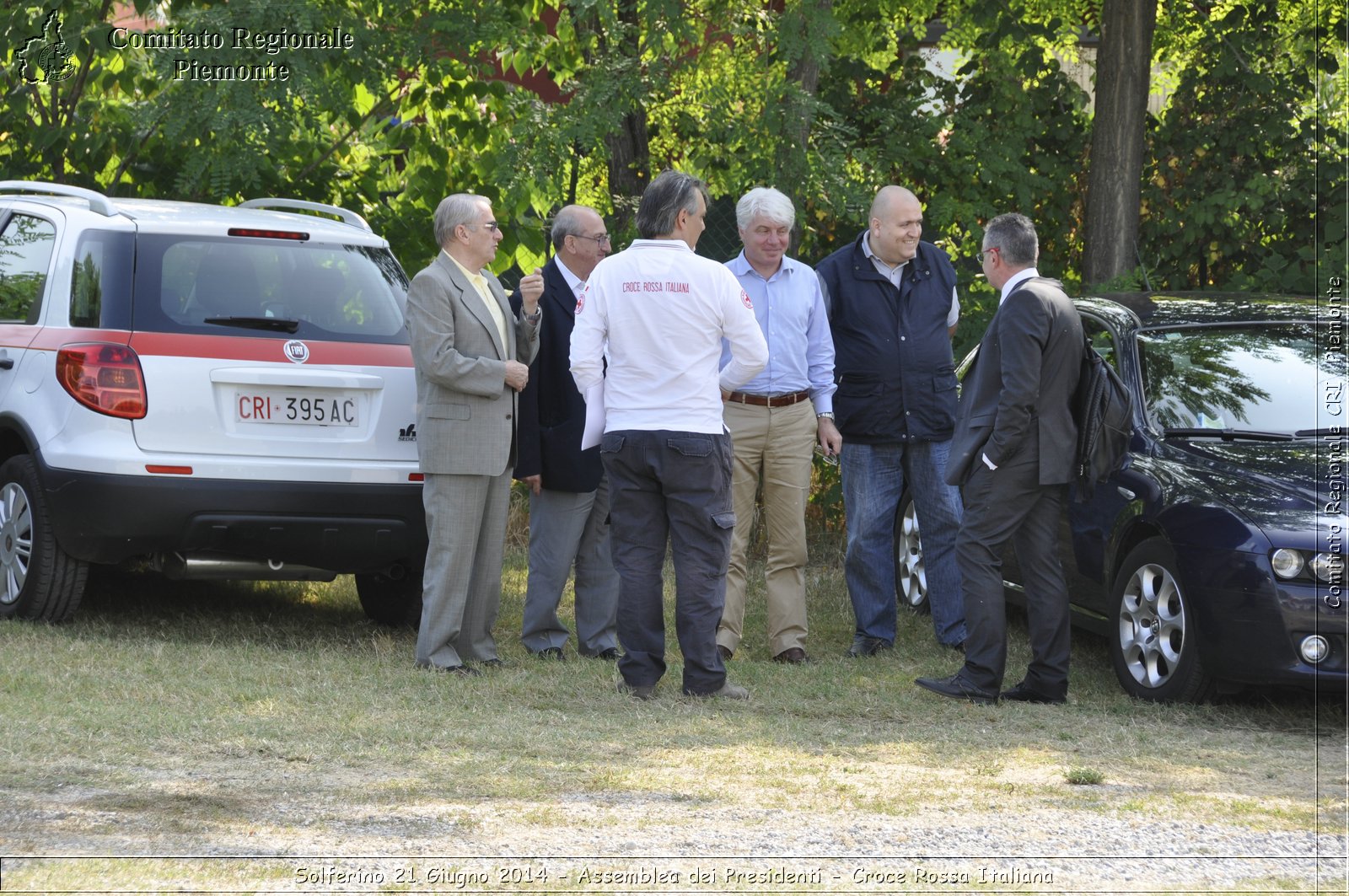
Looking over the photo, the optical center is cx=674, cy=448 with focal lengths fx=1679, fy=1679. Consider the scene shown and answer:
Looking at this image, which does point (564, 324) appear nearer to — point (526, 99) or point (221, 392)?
point (221, 392)

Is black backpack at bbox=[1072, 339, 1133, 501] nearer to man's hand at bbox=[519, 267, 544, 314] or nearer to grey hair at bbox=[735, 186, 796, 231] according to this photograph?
grey hair at bbox=[735, 186, 796, 231]

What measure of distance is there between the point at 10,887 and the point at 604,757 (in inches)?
76.6

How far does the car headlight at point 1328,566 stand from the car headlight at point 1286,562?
0.05 meters

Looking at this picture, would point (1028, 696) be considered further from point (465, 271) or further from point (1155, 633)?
point (465, 271)

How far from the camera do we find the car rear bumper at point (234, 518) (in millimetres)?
6707

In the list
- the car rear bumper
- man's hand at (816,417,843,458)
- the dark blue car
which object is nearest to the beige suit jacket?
the car rear bumper

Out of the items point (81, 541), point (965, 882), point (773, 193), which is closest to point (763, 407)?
point (773, 193)

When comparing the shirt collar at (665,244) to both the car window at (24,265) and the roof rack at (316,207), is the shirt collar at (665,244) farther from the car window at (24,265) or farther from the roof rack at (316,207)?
the car window at (24,265)

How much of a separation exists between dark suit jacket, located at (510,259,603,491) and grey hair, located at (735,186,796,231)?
0.83 m

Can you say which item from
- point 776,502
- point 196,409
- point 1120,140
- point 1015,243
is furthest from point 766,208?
point 1120,140

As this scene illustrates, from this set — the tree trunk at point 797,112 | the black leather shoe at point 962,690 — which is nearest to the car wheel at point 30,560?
the black leather shoe at point 962,690

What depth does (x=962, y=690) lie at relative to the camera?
6.46 m

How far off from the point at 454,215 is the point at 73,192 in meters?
2.06

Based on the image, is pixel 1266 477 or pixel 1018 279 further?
pixel 1018 279
